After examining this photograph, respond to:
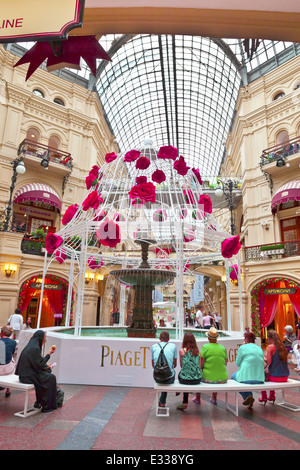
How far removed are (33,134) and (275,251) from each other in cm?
1527

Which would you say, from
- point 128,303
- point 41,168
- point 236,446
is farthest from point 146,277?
point 41,168

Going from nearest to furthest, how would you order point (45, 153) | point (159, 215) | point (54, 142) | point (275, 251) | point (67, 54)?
1. point (67, 54)
2. point (159, 215)
3. point (275, 251)
4. point (45, 153)
5. point (54, 142)

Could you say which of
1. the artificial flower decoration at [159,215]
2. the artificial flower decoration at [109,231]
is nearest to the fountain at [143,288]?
the artificial flower decoration at [109,231]

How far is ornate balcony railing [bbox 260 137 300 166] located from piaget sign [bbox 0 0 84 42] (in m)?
16.0

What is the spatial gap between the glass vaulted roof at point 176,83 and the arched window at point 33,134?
591cm

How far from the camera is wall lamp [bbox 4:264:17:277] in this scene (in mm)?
13625

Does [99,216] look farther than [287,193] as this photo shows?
No

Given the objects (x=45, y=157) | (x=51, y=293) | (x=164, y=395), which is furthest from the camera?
(x=45, y=157)

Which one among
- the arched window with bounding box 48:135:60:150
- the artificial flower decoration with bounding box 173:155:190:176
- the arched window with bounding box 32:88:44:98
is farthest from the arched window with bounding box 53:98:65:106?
the artificial flower decoration with bounding box 173:155:190:176

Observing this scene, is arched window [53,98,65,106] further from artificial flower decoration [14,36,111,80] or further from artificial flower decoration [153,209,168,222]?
artificial flower decoration [14,36,111,80]

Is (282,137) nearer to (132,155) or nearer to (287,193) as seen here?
(287,193)

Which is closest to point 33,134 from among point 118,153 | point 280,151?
point 118,153

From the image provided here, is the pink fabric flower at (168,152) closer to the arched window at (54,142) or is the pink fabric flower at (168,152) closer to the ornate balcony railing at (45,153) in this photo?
the ornate balcony railing at (45,153)

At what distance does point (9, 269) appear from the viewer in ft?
44.9
